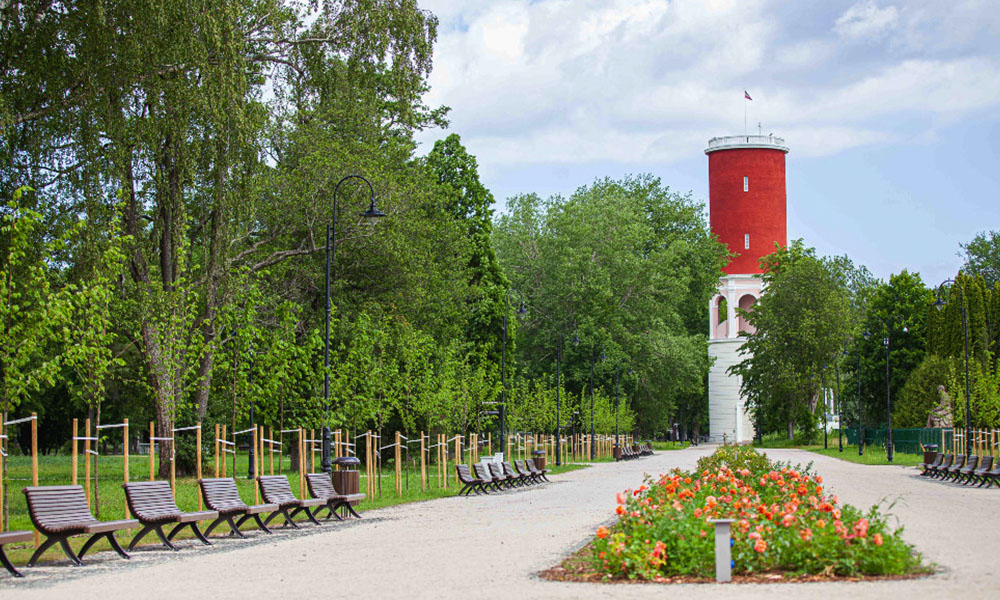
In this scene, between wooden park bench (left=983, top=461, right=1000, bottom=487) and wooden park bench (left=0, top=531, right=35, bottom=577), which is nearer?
wooden park bench (left=0, top=531, right=35, bottom=577)

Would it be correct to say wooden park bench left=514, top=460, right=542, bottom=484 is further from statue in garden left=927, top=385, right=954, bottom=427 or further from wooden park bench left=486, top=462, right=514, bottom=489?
statue in garden left=927, top=385, right=954, bottom=427

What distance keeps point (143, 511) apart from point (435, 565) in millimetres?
4351

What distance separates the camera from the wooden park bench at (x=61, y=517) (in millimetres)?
12719

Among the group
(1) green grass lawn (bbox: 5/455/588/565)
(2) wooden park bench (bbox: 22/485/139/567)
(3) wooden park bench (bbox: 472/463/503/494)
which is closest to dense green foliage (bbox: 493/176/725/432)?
(1) green grass lawn (bbox: 5/455/588/565)

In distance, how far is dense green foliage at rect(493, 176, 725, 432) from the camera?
67.0 metres

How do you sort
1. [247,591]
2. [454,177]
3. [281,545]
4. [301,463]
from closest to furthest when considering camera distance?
1. [247,591]
2. [281,545]
3. [301,463]
4. [454,177]

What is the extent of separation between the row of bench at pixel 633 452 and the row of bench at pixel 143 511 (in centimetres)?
4143

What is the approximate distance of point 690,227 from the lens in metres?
83.7

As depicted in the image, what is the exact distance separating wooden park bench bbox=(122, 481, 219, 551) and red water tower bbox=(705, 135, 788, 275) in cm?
7484

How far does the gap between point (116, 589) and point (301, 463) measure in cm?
1209

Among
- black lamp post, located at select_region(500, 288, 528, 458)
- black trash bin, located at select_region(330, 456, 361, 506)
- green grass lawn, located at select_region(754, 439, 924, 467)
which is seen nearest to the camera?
black trash bin, located at select_region(330, 456, 361, 506)

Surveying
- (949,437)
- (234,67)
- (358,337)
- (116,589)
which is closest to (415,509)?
(358,337)

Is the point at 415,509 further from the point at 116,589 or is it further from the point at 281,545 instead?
the point at 116,589

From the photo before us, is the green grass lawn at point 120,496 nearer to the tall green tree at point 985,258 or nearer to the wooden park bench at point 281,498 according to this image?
the wooden park bench at point 281,498
